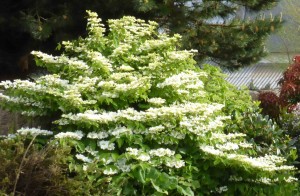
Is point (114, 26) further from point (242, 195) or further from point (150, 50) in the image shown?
point (242, 195)

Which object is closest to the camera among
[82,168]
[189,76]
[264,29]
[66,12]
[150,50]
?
[82,168]

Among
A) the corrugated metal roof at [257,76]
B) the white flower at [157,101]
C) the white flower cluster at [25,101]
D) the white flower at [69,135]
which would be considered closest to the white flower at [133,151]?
the white flower at [69,135]

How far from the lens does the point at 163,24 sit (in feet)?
26.9

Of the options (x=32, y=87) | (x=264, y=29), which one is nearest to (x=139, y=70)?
(x=32, y=87)

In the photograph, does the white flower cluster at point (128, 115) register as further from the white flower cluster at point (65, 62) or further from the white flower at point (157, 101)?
the white flower cluster at point (65, 62)

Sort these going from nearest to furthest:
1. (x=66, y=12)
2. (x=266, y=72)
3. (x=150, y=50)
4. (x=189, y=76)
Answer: (x=189, y=76), (x=150, y=50), (x=66, y=12), (x=266, y=72)

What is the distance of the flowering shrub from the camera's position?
4.52m

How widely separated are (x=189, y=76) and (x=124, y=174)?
1.18 m

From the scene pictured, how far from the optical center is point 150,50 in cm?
566

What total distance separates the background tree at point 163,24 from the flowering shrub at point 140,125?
193 cm

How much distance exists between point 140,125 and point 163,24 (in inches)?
144

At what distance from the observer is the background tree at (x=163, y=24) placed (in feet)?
24.7

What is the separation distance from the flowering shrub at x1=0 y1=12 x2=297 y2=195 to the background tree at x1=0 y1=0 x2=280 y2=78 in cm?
193

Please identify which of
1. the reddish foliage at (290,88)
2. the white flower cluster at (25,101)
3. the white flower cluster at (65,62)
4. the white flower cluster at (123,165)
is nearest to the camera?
the white flower cluster at (123,165)
